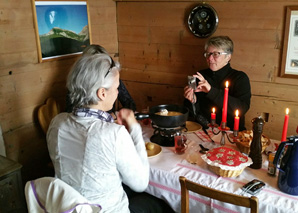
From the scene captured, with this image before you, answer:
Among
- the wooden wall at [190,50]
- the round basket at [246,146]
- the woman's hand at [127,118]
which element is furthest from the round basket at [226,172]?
the wooden wall at [190,50]

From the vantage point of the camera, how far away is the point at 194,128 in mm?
2107

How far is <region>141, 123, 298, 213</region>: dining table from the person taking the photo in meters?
1.29

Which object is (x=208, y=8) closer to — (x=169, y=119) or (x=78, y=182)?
(x=169, y=119)

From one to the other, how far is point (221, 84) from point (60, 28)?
1429 mm

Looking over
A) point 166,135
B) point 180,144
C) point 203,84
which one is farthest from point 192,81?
point 180,144

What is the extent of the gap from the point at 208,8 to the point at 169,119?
1.29m

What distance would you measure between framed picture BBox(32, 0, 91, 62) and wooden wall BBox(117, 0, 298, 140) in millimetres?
556

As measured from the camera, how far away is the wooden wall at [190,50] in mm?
2395

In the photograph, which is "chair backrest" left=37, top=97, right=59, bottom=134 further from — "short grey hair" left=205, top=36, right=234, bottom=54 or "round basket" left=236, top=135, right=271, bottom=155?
"round basket" left=236, top=135, right=271, bottom=155

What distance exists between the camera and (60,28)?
2.48m

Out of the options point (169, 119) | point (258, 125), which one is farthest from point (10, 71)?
point (258, 125)

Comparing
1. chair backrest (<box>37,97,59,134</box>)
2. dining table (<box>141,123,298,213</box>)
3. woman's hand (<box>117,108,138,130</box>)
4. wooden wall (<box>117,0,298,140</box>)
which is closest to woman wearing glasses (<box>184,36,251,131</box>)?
wooden wall (<box>117,0,298,140</box>)

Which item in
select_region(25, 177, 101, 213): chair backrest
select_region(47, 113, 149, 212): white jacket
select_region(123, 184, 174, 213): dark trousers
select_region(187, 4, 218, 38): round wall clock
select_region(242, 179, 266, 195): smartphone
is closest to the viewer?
select_region(25, 177, 101, 213): chair backrest

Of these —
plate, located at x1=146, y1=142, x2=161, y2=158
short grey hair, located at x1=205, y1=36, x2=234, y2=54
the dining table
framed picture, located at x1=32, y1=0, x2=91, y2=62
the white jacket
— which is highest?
framed picture, located at x1=32, y1=0, x2=91, y2=62
